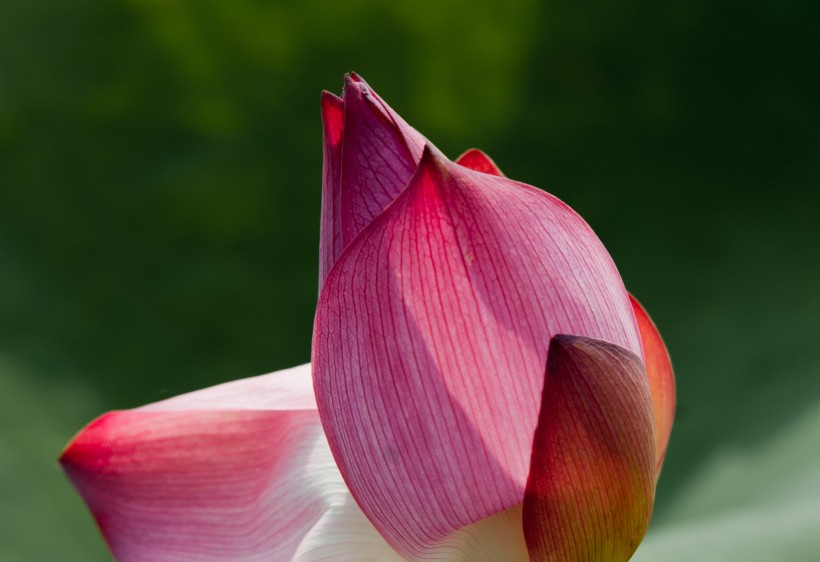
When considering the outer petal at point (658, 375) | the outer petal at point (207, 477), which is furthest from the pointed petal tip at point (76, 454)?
the outer petal at point (658, 375)

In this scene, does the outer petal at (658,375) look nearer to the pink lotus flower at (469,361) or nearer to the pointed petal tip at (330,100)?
the pink lotus flower at (469,361)

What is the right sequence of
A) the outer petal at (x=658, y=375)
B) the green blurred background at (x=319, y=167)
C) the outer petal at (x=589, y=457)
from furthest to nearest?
the green blurred background at (x=319, y=167) → the outer petal at (x=658, y=375) → the outer petal at (x=589, y=457)

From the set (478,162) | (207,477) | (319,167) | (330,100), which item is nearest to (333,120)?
(330,100)

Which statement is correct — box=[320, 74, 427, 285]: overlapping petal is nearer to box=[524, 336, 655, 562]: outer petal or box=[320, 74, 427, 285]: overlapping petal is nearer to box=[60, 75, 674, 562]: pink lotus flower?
box=[60, 75, 674, 562]: pink lotus flower

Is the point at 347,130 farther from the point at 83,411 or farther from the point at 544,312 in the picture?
the point at 83,411

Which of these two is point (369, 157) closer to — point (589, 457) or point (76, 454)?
point (589, 457)

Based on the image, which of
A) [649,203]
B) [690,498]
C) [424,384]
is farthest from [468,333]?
[649,203]
